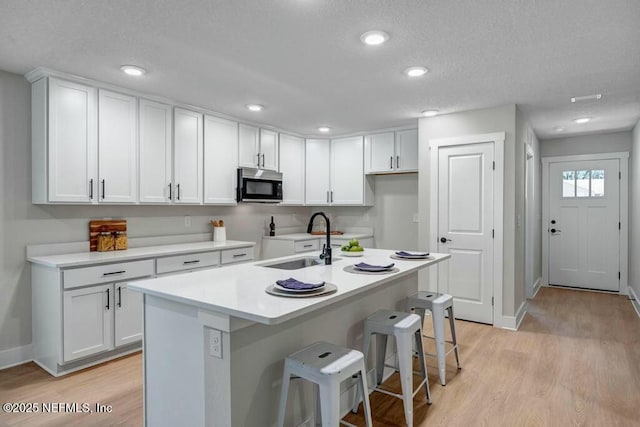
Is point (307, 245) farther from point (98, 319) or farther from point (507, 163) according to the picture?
point (98, 319)

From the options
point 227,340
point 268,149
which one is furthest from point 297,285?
point 268,149

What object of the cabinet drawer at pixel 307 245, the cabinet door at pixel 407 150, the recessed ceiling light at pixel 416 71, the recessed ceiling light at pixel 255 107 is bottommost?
the cabinet drawer at pixel 307 245

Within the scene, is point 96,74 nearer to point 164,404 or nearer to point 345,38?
point 345,38

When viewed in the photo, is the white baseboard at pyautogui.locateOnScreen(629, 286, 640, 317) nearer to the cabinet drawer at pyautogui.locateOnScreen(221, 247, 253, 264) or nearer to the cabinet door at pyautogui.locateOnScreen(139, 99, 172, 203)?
the cabinet drawer at pyautogui.locateOnScreen(221, 247, 253, 264)

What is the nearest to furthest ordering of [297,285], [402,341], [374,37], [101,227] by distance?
[297,285]
[402,341]
[374,37]
[101,227]

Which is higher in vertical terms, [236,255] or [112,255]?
[112,255]

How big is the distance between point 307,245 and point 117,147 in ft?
8.97

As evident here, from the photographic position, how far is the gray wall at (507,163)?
3.88 metres

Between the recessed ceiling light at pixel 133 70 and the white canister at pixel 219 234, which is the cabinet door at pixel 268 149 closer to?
the white canister at pixel 219 234

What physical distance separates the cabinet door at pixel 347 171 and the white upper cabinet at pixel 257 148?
1.00 meters

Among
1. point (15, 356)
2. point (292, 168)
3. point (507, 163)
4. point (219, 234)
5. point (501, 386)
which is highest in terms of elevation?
point (292, 168)

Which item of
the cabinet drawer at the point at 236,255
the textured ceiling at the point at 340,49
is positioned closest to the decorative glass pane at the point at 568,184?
the textured ceiling at the point at 340,49

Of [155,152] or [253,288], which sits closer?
[253,288]

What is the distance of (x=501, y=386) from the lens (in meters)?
2.67
